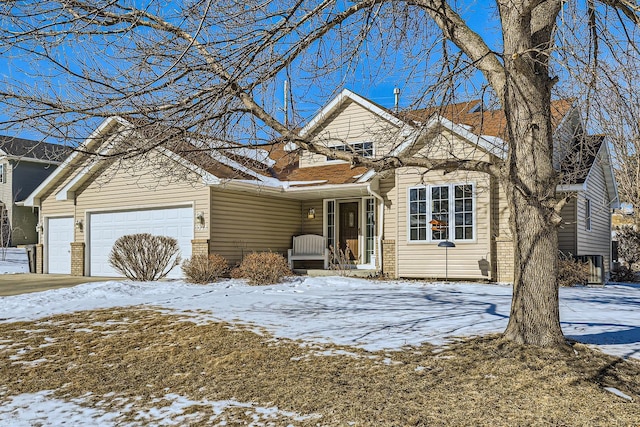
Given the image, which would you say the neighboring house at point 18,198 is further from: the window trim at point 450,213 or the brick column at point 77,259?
the window trim at point 450,213

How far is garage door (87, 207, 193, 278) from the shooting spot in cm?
1578

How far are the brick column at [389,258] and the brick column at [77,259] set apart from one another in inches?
380

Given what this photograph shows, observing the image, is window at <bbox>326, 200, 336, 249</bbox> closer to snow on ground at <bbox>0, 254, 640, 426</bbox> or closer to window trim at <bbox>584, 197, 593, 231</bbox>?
snow on ground at <bbox>0, 254, 640, 426</bbox>

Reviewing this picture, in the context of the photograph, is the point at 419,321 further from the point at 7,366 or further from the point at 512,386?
the point at 7,366

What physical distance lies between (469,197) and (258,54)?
8.97 metres

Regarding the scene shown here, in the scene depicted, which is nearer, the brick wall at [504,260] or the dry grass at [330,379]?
the dry grass at [330,379]

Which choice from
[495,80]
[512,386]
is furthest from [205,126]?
[512,386]

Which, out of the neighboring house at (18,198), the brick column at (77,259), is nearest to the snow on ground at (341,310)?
the brick column at (77,259)

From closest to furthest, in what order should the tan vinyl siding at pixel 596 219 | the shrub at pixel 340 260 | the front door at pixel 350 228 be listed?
the tan vinyl siding at pixel 596 219 < the shrub at pixel 340 260 < the front door at pixel 350 228

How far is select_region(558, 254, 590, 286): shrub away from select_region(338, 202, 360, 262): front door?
5.98m

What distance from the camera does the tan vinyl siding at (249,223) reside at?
15.3 m

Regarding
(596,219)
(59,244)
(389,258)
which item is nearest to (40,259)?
(59,244)

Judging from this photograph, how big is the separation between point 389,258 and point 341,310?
20.5ft

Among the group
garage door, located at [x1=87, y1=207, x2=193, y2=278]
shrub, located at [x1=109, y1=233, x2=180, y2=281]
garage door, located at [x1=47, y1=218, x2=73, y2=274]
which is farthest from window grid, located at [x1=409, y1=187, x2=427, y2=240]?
garage door, located at [x1=47, y1=218, x2=73, y2=274]
